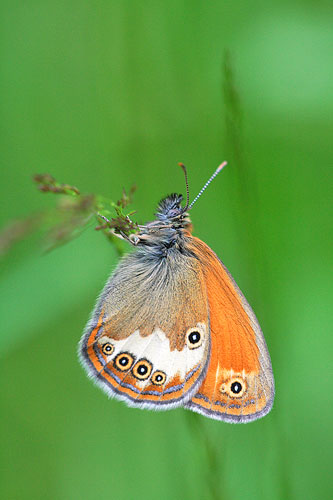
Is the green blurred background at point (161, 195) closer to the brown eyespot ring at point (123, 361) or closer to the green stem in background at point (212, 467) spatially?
the green stem in background at point (212, 467)

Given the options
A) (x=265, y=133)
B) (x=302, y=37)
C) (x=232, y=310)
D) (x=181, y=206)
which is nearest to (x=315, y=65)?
(x=302, y=37)

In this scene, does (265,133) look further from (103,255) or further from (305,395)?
(305,395)

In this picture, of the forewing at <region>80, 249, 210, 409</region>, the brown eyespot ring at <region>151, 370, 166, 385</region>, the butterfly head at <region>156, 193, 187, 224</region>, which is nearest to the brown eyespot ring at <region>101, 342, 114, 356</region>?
the forewing at <region>80, 249, 210, 409</region>

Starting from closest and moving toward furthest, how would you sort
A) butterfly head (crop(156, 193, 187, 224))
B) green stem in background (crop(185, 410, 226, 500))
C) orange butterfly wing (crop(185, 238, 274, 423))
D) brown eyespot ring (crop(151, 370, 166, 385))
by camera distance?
green stem in background (crop(185, 410, 226, 500)) → orange butterfly wing (crop(185, 238, 274, 423)) → brown eyespot ring (crop(151, 370, 166, 385)) → butterfly head (crop(156, 193, 187, 224))

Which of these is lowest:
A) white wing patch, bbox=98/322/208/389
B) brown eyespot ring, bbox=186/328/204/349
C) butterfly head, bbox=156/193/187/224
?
white wing patch, bbox=98/322/208/389

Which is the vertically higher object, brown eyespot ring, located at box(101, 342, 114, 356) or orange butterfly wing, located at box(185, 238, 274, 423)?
orange butterfly wing, located at box(185, 238, 274, 423)

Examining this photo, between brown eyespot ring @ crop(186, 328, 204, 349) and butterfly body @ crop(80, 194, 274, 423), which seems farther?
brown eyespot ring @ crop(186, 328, 204, 349)

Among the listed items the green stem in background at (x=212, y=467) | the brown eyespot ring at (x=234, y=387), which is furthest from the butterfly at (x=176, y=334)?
the green stem in background at (x=212, y=467)

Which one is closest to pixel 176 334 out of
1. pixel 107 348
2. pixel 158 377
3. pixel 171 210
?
pixel 158 377

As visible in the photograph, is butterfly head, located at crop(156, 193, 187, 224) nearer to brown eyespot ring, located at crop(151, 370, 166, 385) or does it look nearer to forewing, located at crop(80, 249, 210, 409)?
forewing, located at crop(80, 249, 210, 409)
